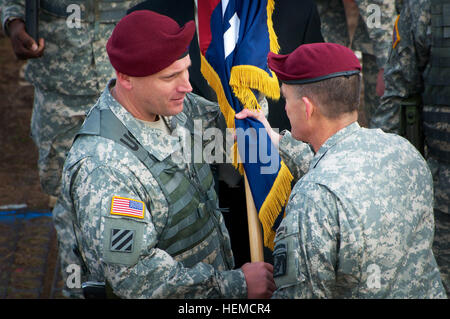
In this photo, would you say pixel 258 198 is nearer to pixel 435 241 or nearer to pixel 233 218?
pixel 233 218

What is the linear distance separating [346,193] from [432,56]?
185 centimetres

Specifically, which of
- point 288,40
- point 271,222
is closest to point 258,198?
point 271,222

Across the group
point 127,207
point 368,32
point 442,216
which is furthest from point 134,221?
point 368,32

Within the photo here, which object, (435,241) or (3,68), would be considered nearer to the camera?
(435,241)

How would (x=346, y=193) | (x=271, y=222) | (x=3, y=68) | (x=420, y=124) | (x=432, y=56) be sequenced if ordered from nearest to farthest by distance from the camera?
(x=346, y=193)
(x=271, y=222)
(x=432, y=56)
(x=420, y=124)
(x=3, y=68)

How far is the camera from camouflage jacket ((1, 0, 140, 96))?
488 centimetres

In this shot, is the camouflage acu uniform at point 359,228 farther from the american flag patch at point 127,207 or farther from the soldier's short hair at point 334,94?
the american flag patch at point 127,207

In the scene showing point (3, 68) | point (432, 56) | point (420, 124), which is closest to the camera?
point (432, 56)

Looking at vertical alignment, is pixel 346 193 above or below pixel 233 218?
above

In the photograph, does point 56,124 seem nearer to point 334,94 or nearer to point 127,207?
point 127,207

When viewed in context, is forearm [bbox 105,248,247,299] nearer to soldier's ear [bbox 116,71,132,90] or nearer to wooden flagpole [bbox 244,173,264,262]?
wooden flagpole [bbox 244,173,264,262]

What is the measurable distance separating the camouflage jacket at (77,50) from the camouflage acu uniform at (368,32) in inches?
80.1

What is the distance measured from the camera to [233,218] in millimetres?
4242

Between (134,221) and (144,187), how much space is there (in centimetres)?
18
